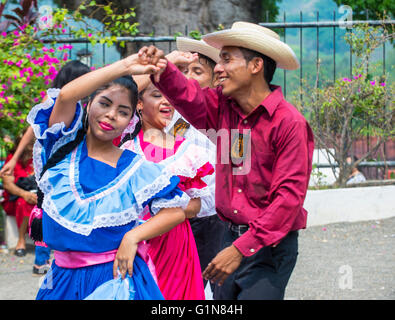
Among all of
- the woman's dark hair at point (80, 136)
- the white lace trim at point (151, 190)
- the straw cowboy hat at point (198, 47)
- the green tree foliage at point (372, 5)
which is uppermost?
the green tree foliage at point (372, 5)

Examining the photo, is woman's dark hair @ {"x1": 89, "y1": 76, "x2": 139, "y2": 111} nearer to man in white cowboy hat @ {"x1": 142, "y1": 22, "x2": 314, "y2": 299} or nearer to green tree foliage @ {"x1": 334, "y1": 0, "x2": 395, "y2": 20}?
man in white cowboy hat @ {"x1": 142, "y1": 22, "x2": 314, "y2": 299}

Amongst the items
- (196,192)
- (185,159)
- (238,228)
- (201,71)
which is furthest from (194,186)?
(201,71)

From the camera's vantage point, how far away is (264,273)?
317 cm

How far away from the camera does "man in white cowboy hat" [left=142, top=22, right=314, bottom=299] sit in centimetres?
302

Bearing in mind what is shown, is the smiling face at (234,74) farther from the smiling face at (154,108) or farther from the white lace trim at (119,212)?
the smiling face at (154,108)

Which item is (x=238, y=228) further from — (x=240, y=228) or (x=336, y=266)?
(x=336, y=266)

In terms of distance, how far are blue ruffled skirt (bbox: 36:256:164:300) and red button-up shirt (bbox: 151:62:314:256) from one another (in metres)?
0.45

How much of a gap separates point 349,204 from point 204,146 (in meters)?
5.20

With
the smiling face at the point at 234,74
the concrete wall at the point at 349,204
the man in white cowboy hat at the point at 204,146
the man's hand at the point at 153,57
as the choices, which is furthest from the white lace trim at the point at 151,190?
the concrete wall at the point at 349,204

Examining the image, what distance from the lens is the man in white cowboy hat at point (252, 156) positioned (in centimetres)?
302

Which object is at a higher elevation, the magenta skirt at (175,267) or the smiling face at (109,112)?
the smiling face at (109,112)

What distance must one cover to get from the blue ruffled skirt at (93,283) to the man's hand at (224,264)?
29cm

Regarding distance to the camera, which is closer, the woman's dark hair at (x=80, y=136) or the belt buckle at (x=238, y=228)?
the woman's dark hair at (x=80, y=136)

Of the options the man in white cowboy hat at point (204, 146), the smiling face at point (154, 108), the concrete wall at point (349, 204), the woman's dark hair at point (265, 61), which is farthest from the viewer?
the concrete wall at point (349, 204)
